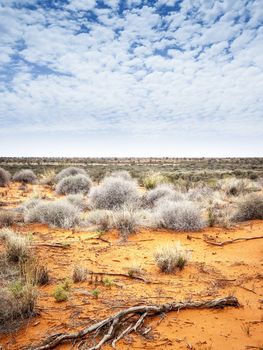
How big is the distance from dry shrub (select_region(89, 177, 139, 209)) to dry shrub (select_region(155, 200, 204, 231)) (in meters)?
2.60

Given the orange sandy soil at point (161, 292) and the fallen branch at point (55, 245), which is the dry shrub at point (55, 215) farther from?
the fallen branch at point (55, 245)

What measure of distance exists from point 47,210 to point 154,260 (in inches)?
199

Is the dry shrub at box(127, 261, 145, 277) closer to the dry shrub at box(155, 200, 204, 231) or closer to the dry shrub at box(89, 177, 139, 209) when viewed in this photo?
the dry shrub at box(155, 200, 204, 231)

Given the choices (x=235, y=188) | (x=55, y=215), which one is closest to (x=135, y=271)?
(x=55, y=215)

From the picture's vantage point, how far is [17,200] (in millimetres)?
15195

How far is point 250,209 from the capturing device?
1047cm

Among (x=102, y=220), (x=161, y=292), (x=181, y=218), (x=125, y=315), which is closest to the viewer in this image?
(x=125, y=315)

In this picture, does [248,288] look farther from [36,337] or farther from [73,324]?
[36,337]

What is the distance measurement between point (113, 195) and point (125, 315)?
8159 mm

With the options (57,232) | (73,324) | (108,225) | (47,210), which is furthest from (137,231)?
(73,324)

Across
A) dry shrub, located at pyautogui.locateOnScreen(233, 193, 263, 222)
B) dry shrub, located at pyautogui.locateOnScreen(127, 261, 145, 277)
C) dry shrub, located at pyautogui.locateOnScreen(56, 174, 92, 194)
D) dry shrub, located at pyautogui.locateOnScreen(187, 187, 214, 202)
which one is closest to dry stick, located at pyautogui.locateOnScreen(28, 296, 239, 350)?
dry shrub, located at pyautogui.locateOnScreen(127, 261, 145, 277)

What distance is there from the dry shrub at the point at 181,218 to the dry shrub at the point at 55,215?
2.72m

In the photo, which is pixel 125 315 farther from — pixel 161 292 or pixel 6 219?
pixel 6 219

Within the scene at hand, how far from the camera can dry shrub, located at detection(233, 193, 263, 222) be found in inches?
409
